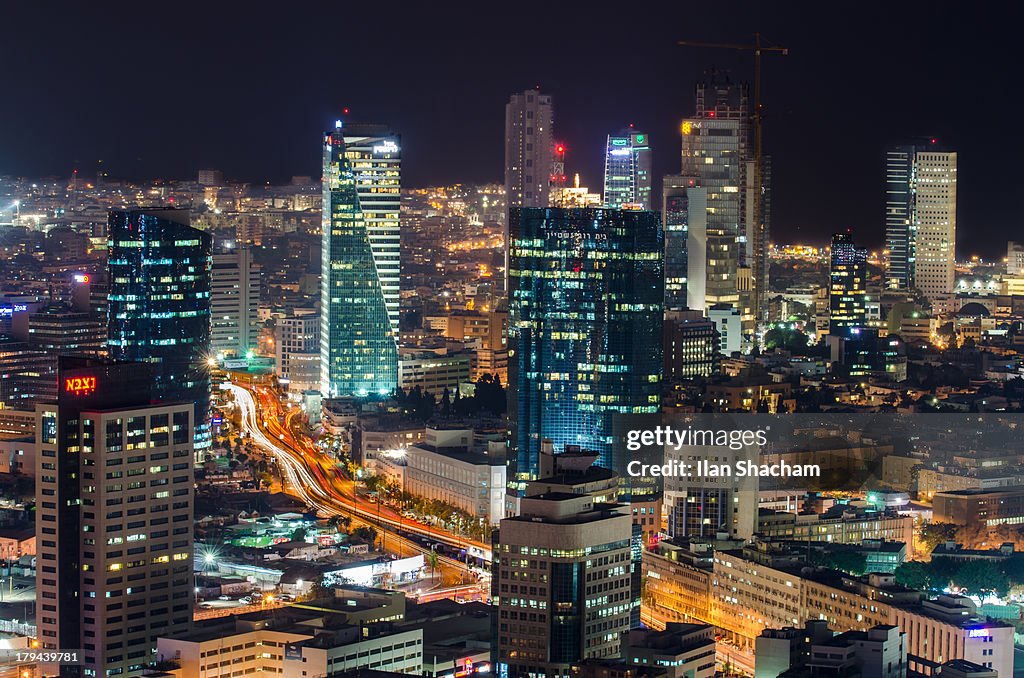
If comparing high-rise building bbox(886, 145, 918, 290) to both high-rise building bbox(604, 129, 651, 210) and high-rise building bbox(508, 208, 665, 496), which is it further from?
high-rise building bbox(508, 208, 665, 496)

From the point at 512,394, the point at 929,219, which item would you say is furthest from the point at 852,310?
the point at 512,394

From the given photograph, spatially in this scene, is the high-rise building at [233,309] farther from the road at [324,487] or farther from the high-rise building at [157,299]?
the high-rise building at [157,299]

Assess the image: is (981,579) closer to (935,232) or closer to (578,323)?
(578,323)

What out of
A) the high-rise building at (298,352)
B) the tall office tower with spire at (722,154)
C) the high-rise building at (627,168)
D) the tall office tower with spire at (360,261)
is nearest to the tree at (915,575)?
the tall office tower with spire at (360,261)


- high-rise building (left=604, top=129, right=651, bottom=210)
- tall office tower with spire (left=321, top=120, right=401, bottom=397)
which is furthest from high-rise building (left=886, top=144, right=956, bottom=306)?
tall office tower with spire (left=321, top=120, right=401, bottom=397)

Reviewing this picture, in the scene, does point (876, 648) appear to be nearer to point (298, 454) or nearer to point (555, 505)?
point (555, 505)

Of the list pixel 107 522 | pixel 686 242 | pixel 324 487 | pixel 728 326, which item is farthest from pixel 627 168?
pixel 107 522
